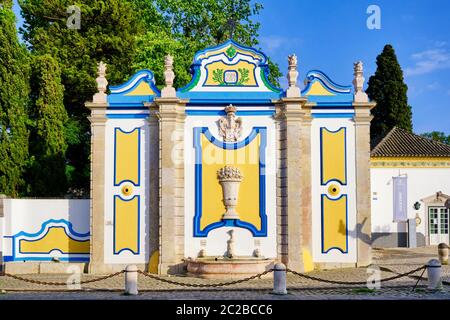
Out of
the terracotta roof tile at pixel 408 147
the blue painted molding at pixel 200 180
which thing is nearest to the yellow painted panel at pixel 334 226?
the blue painted molding at pixel 200 180

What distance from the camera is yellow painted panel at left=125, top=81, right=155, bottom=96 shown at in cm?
1654

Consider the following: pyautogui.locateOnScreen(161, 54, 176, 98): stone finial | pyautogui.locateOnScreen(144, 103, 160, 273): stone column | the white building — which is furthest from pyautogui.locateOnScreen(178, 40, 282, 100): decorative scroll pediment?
the white building

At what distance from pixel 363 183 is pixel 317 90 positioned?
9.60ft

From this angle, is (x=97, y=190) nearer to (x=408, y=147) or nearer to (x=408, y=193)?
(x=408, y=193)

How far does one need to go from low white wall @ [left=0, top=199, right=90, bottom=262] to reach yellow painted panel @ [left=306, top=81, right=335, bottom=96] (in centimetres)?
710

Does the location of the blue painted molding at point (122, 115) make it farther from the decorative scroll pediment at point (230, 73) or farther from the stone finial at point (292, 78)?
the stone finial at point (292, 78)

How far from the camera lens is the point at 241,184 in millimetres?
16375

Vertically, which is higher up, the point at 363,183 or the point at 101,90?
the point at 101,90

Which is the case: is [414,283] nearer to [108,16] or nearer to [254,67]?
[254,67]

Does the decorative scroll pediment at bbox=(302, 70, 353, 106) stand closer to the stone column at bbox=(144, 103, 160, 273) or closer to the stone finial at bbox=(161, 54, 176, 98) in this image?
the stone finial at bbox=(161, 54, 176, 98)

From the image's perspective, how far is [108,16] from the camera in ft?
97.1

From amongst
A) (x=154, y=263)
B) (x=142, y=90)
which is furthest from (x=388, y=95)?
(x=154, y=263)

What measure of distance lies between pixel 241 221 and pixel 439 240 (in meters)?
14.0

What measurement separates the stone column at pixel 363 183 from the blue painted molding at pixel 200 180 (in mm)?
2616
